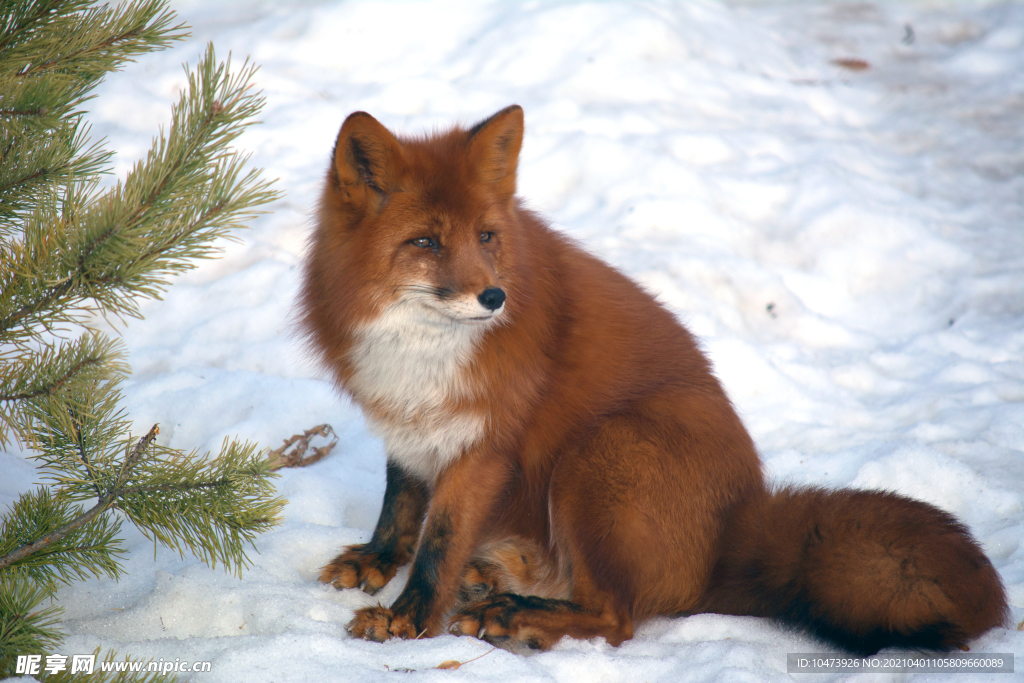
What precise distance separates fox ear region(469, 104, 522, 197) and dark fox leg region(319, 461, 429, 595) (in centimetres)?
118

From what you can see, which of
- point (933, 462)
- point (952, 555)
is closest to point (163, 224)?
point (952, 555)

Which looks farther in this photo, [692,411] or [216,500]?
[692,411]

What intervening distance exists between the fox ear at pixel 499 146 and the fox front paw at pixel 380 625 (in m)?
1.56

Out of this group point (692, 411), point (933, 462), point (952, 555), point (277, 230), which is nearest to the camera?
point (952, 555)

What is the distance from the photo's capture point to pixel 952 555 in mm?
2184

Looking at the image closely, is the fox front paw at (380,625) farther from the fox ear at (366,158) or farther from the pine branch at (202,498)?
the fox ear at (366,158)

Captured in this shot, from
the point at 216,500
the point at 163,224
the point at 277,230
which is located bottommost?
the point at 277,230

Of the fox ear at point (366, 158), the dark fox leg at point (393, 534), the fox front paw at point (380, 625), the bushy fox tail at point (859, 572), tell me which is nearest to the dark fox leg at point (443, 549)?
the fox front paw at point (380, 625)

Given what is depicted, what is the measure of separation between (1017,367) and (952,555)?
288 centimetres

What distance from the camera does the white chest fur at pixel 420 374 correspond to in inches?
101

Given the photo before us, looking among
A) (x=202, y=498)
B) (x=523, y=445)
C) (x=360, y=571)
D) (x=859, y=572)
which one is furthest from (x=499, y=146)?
(x=859, y=572)

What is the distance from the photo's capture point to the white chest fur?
2561mm

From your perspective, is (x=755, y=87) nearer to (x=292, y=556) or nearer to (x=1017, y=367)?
(x=1017, y=367)

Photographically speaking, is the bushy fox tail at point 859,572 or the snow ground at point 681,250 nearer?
the bushy fox tail at point 859,572
